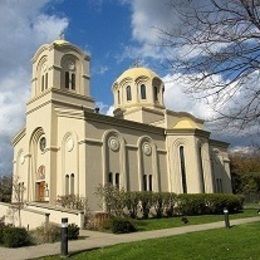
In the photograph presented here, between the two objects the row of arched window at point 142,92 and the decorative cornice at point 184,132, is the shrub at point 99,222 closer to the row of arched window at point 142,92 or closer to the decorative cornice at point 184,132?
the decorative cornice at point 184,132

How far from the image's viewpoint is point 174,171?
124 ft

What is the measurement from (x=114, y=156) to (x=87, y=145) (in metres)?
2.96

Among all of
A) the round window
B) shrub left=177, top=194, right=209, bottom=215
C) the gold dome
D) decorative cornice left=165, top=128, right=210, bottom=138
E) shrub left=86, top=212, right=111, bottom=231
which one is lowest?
shrub left=86, top=212, right=111, bottom=231

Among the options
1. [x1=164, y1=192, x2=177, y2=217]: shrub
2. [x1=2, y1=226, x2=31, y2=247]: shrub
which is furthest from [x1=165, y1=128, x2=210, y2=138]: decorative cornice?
[x1=2, y1=226, x2=31, y2=247]: shrub

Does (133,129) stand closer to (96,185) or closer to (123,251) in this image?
(96,185)

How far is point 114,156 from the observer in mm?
33656

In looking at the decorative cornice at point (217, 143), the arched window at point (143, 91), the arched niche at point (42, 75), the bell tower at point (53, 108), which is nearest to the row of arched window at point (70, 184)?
the bell tower at point (53, 108)

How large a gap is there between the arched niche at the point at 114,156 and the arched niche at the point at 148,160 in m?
2.09

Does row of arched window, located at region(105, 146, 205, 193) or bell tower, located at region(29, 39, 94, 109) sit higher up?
bell tower, located at region(29, 39, 94, 109)

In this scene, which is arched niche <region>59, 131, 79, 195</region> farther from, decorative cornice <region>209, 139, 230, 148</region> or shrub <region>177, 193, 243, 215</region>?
decorative cornice <region>209, 139, 230, 148</region>

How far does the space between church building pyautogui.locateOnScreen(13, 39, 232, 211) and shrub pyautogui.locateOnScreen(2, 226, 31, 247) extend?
1482cm

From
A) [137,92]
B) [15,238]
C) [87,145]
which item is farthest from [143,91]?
[15,238]

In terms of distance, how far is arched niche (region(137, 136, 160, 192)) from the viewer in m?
35.8

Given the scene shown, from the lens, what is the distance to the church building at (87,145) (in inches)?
1278
